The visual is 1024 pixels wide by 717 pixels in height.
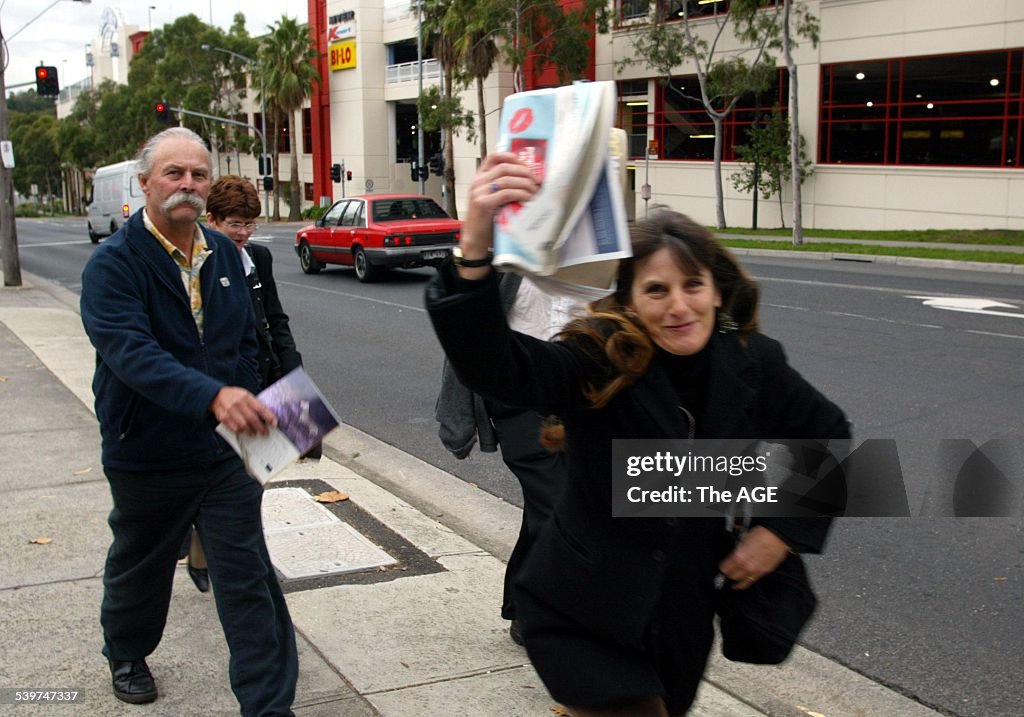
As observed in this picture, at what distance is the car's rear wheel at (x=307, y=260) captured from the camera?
2223 cm

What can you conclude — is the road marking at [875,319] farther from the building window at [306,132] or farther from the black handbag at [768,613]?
the building window at [306,132]

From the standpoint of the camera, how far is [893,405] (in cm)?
848

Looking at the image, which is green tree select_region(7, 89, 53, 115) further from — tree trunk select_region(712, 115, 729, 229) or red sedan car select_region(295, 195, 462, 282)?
red sedan car select_region(295, 195, 462, 282)

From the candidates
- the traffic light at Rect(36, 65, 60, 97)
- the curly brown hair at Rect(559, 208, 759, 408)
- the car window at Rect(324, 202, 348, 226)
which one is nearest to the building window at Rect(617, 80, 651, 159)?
the car window at Rect(324, 202, 348, 226)

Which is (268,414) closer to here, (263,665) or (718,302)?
(263,665)

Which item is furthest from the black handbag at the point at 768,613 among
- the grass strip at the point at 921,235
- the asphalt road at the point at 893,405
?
the grass strip at the point at 921,235

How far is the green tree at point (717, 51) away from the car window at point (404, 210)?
12.8 meters

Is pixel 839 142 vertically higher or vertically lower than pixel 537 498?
higher

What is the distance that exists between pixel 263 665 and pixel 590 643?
1.48m

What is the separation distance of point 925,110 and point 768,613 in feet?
101

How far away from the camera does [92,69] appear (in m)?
136

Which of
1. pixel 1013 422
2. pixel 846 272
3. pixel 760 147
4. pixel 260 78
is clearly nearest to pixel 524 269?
pixel 1013 422

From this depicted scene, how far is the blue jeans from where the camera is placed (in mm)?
3395

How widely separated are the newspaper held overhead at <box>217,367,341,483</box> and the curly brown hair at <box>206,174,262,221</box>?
1948mm
